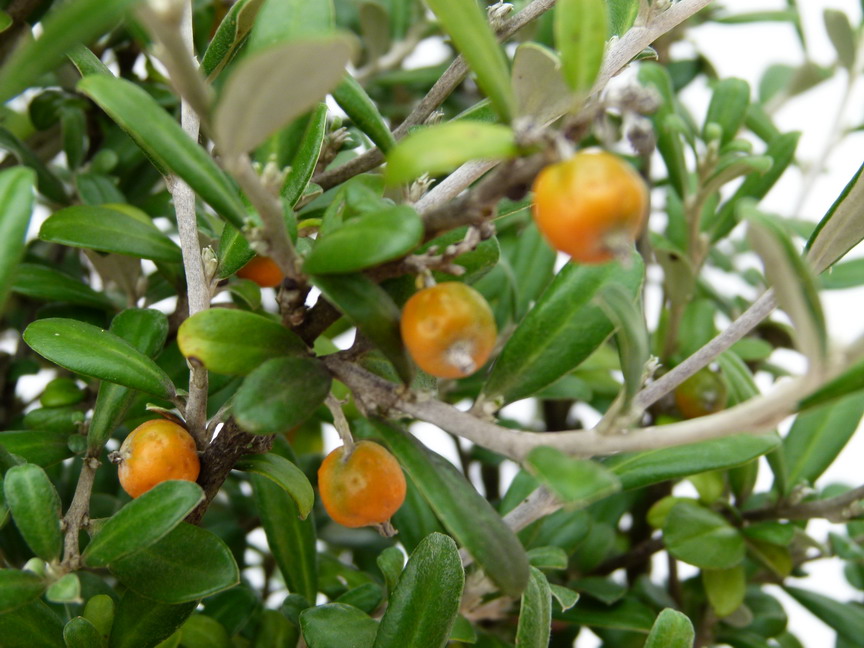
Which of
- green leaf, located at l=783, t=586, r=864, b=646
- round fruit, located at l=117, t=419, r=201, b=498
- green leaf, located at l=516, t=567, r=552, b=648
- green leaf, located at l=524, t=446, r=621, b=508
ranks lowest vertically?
green leaf, located at l=783, t=586, r=864, b=646

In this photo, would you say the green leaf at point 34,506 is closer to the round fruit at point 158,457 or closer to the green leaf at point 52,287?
the round fruit at point 158,457

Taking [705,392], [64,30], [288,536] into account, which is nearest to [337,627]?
[288,536]

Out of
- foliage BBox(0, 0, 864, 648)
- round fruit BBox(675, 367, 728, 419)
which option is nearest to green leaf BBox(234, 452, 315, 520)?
foliage BBox(0, 0, 864, 648)

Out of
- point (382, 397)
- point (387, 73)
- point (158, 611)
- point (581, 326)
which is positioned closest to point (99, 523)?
point (158, 611)

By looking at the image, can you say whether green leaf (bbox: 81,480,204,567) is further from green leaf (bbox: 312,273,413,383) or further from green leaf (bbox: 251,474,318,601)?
green leaf (bbox: 251,474,318,601)

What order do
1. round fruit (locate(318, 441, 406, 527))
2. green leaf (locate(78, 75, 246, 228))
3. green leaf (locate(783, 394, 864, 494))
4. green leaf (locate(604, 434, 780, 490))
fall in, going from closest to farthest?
green leaf (locate(78, 75, 246, 228))
round fruit (locate(318, 441, 406, 527))
green leaf (locate(604, 434, 780, 490))
green leaf (locate(783, 394, 864, 494))

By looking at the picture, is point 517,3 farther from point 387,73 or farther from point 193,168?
point 193,168
